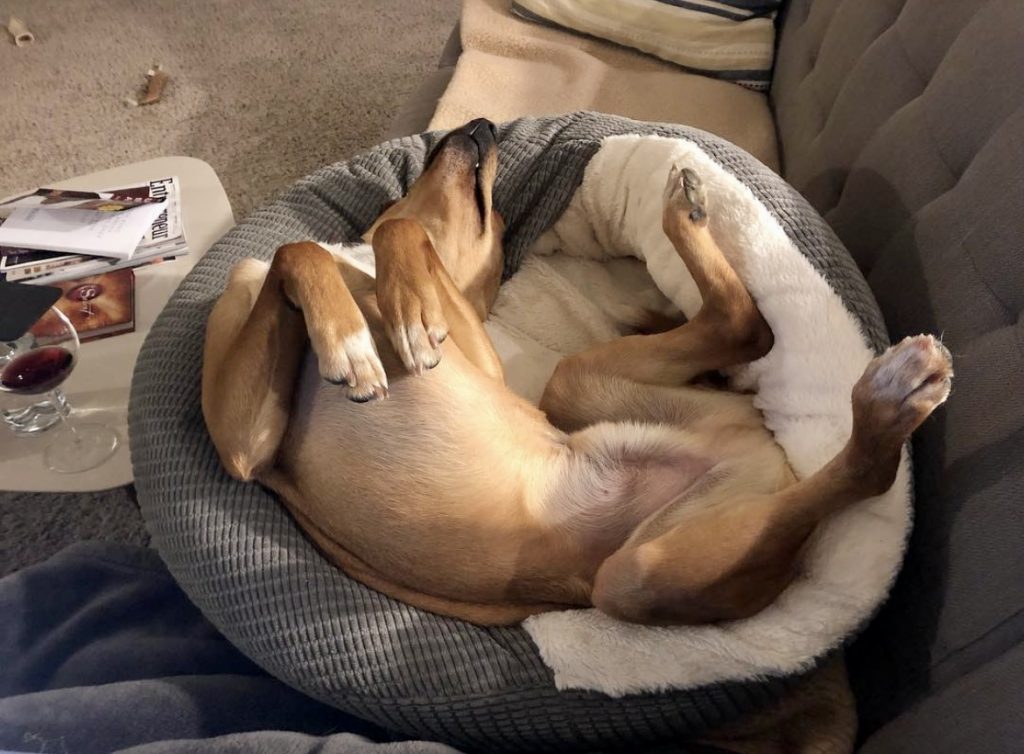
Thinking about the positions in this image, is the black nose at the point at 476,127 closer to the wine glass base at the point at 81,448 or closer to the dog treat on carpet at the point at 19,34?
the wine glass base at the point at 81,448

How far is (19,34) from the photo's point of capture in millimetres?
3217

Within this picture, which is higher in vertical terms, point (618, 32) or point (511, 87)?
point (618, 32)

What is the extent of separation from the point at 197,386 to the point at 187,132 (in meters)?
1.87

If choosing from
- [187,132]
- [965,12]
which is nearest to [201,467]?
[965,12]

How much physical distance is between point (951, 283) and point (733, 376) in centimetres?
38

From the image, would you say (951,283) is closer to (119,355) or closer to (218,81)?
(119,355)

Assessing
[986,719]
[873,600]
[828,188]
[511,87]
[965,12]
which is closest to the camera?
[986,719]

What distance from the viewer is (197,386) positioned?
4.24ft

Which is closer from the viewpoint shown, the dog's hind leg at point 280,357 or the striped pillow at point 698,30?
the dog's hind leg at point 280,357

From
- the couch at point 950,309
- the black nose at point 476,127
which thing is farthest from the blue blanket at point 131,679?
the black nose at point 476,127

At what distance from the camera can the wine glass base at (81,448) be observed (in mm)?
1428

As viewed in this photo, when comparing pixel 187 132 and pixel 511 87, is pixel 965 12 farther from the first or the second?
pixel 187 132

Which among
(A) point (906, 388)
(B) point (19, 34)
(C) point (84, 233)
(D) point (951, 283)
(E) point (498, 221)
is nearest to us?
(A) point (906, 388)

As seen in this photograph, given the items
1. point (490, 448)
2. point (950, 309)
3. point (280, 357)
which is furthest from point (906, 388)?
point (280, 357)
